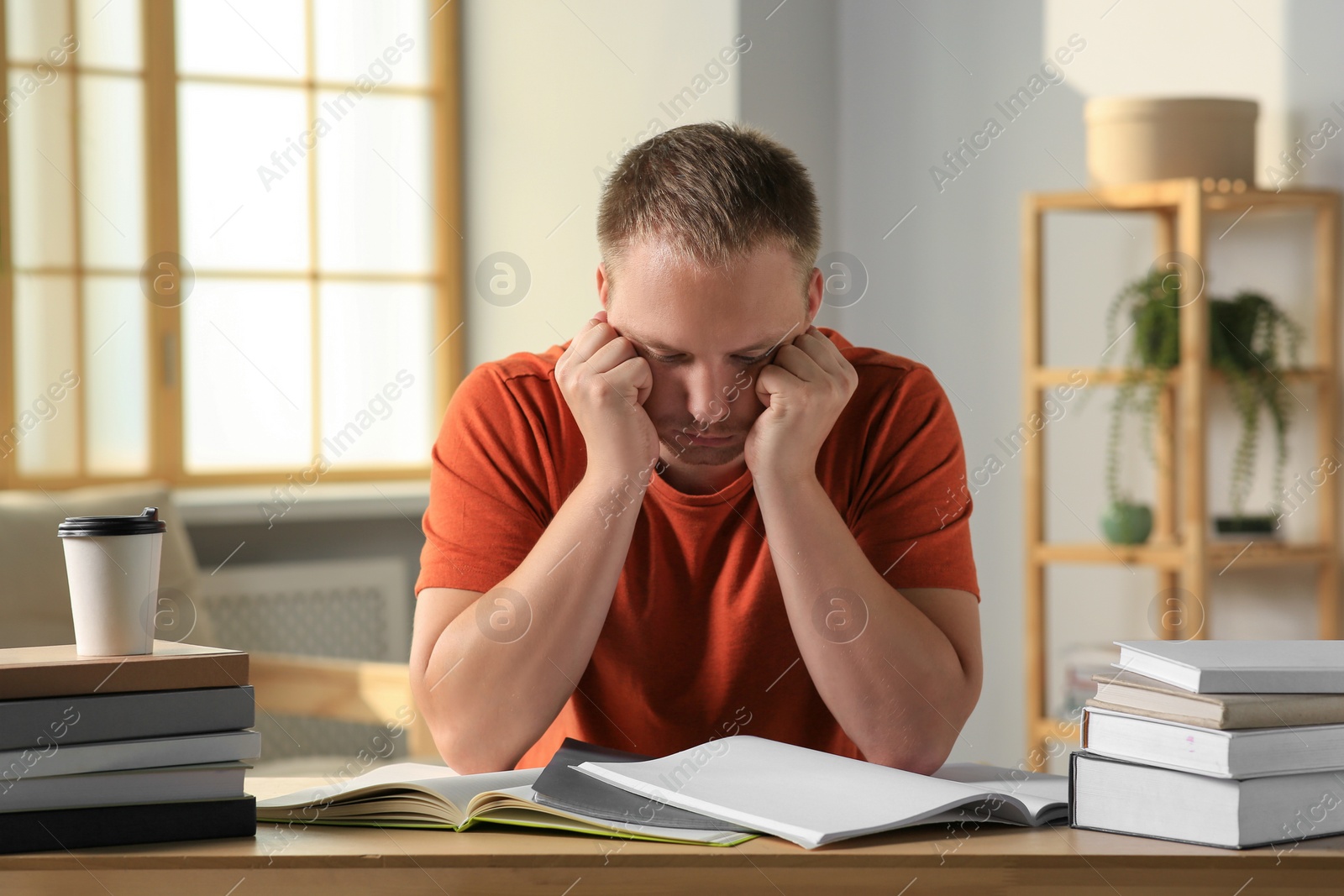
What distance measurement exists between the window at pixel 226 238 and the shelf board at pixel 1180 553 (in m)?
1.88

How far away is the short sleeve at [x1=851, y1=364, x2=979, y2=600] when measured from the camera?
133 cm

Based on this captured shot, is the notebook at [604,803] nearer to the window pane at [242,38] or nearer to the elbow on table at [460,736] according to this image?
the elbow on table at [460,736]

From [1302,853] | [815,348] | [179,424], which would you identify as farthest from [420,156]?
[1302,853]

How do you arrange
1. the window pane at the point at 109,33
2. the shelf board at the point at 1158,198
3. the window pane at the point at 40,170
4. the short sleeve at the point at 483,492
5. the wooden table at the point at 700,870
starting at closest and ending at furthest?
1. the wooden table at the point at 700,870
2. the short sleeve at the point at 483,492
3. the shelf board at the point at 1158,198
4. the window pane at the point at 40,170
5. the window pane at the point at 109,33

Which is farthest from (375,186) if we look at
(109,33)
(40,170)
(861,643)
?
(861,643)

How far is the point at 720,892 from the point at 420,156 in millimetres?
3355

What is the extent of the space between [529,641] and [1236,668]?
0.62 meters

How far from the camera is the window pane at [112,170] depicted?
133 inches

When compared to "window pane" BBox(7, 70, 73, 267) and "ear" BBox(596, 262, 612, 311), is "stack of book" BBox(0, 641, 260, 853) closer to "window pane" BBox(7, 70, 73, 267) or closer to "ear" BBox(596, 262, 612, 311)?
"ear" BBox(596, 262, 612, 311)

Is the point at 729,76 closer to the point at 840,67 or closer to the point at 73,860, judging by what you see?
the point at 840,67

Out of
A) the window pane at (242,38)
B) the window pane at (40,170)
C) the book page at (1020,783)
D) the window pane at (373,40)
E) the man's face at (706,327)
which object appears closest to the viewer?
the book page at (1020,783)

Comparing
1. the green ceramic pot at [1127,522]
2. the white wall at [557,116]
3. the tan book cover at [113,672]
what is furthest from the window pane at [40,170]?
the tan book cover at [113,672]

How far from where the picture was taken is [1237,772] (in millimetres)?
810

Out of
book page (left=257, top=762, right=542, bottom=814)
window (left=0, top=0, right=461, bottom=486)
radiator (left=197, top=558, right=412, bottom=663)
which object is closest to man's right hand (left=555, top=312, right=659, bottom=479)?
book page (left=257, top=762, right=542, bottom=814)
